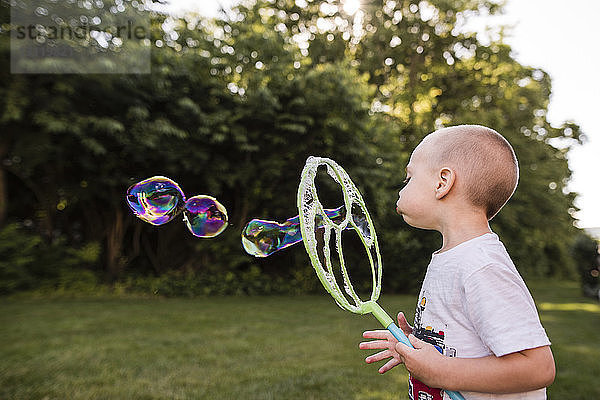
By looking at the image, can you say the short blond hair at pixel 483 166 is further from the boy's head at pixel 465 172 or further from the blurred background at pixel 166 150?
A: the blurred background at pixel 166 150

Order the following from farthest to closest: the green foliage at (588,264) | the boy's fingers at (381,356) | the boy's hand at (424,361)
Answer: the green foliage at (588,264) < the boy's fingers at (381,356) < the boy's hand at (424,361)

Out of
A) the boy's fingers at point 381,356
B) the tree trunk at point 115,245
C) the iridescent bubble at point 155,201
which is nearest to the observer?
the boy's fingers at point 381,356

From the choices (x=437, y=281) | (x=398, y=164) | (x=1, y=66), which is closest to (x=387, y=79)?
(x=398, y=164)

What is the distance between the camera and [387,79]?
65.9ft

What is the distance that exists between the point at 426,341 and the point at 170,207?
1.97 metres

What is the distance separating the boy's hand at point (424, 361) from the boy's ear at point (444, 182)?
1.55 ft

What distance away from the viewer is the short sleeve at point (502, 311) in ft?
4.31

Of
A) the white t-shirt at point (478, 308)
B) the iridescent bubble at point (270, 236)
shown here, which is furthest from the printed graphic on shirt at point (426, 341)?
the iridescent bubble at point (270, 236)

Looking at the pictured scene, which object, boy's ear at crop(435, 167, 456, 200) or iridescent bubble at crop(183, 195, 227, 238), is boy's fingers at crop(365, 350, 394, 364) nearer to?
boy's ear at crop(435, 167, 456, 200)

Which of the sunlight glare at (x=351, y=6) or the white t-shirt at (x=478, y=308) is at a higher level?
the sunlight glare at (x=351, y=6)

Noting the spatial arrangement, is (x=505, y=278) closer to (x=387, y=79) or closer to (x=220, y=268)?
(x=220, y=268)

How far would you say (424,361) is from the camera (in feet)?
4.74

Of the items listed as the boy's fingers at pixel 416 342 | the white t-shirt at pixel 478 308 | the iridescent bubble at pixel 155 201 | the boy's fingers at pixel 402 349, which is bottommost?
the boy's fingers at pixel 402 349

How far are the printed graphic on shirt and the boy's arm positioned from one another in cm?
5
